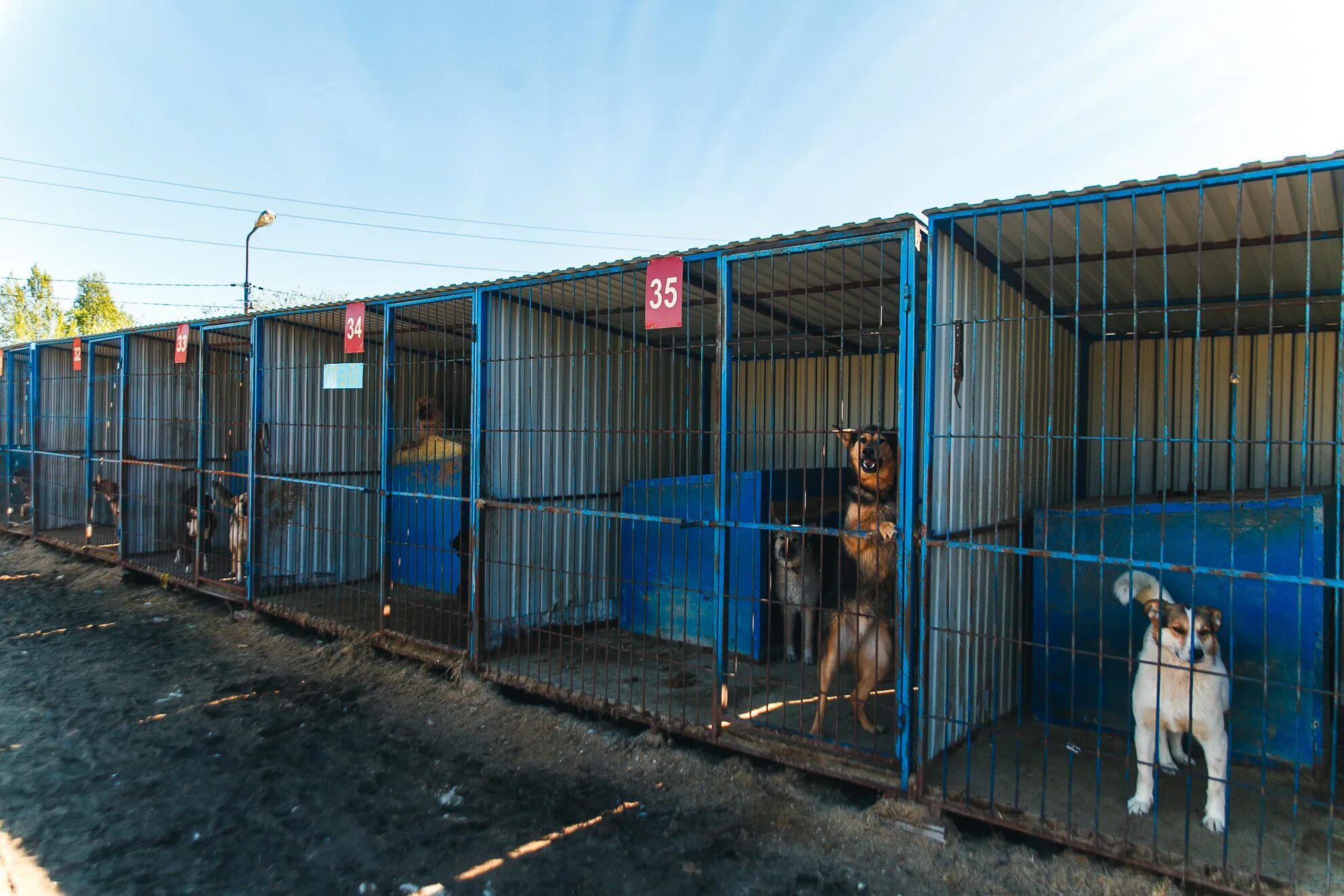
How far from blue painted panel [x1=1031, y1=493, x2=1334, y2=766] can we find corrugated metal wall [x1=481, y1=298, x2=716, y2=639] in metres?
2.73

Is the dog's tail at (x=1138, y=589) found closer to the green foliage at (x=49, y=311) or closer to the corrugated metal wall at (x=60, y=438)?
the corrugated metal wall at (x=60, y=438)

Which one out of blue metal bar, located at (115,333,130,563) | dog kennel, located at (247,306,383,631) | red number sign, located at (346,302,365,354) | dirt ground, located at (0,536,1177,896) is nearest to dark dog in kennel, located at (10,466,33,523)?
blue metal bar, located at (115,333,130,563)

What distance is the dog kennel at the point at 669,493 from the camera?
14.3 ft

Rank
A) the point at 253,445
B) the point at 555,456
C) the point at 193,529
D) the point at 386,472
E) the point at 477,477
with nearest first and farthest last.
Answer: the point at 477,477, the point at 386,472, the point at 555,456, the point at 253,445, the point at 193,529

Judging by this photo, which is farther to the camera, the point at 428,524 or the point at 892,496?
the point at 428,524

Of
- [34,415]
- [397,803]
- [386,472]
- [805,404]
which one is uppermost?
[805,404]

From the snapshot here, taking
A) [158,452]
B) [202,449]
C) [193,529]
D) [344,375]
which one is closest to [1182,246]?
[344,375]

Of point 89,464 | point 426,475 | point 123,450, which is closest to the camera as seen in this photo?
point 426,475

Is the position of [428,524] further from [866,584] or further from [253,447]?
[866,584]

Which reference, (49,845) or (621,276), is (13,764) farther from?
(621,276)

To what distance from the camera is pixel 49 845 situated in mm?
3453

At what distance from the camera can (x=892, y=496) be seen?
4.86 m

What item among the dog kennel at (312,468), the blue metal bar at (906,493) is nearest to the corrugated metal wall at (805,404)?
the blue metal bar at (906,493)

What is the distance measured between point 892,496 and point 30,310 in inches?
1546
